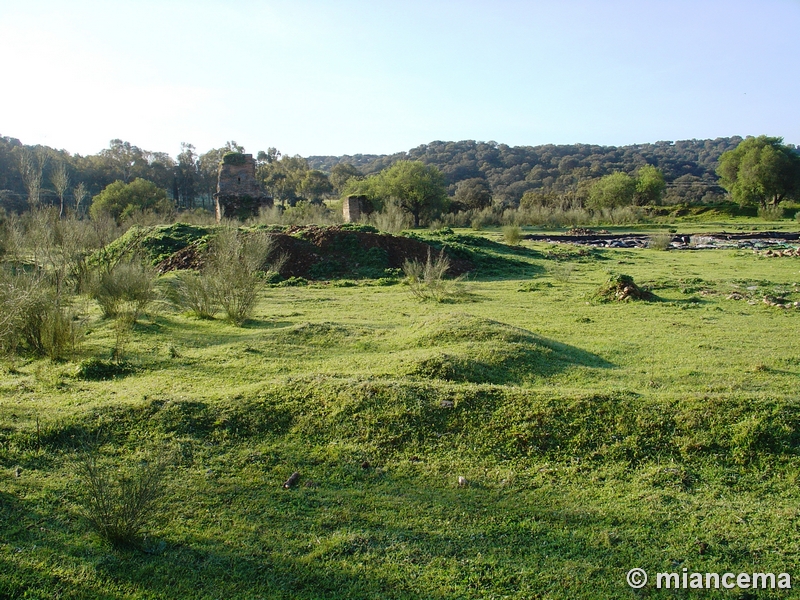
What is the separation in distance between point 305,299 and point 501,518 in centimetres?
1047

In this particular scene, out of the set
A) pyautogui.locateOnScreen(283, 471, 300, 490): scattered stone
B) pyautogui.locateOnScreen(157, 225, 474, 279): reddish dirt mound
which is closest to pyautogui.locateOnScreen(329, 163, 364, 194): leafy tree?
pyautogui.locateOnScreen(157, 225, 474, 279): reddish dirt mound

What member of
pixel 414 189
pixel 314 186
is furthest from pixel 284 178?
pixel 414 189

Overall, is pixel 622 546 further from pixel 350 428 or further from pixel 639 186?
pixel 639 186

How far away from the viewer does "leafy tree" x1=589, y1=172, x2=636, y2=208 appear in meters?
52.5

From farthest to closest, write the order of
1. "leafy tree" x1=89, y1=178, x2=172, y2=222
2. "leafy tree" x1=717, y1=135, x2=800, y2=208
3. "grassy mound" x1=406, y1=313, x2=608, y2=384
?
"leafy tree" x1=717, y1=135, x2=800, y2=208
"leafy tree" x1=89, y1=178, x2=172, y2=222
"grassy mound" x1=406, y1=313, x2=608, y2=384

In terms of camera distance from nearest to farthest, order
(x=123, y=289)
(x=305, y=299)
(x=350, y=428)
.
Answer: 1. (x=350, y=428)
2. (x=123, y=289)
3. (x=305, y=299)

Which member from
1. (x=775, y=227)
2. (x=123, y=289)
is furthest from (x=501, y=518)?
(x=775, y=227)

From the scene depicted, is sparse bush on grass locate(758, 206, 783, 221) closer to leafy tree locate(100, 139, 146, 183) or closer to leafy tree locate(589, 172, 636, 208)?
leafy tree locate(589, 172, 636, 208)

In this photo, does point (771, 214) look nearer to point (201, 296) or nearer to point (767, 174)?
point (767, 174)

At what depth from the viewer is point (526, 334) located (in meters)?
8.11

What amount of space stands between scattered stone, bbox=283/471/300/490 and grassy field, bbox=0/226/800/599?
0.10 m

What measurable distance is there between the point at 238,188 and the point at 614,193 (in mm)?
34173

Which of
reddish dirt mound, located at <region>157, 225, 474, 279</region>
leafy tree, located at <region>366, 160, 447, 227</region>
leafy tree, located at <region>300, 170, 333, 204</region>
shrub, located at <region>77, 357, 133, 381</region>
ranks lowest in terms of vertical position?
shrub, located at <region>77, 357, 133, 381</region>

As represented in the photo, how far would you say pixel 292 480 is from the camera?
442cm
